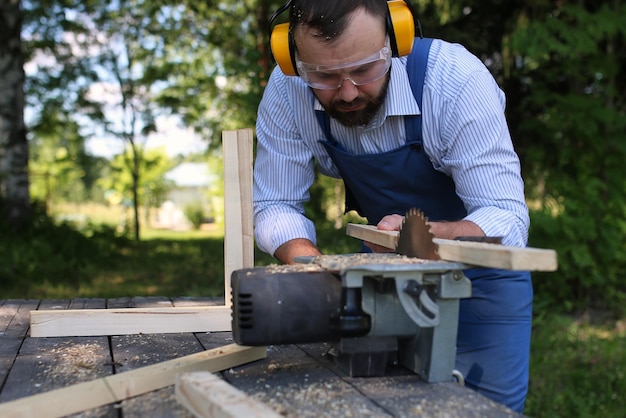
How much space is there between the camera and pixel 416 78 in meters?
2.29

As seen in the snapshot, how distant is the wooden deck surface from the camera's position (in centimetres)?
146

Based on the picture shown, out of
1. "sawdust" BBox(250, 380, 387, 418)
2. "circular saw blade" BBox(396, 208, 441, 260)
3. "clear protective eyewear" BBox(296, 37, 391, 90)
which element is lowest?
"sawdust" BBox(250, 380, 387, 418)

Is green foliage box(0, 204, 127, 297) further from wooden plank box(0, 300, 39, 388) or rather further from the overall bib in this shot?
the overall bib

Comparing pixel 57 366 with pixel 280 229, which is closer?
pixel 57 366

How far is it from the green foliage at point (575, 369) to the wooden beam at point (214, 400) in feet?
9.65

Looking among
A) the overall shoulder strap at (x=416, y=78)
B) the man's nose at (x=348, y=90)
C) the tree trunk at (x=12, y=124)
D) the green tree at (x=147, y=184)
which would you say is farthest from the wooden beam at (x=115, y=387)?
the green tree at (x=147, y=184)

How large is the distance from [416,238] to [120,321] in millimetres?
1106

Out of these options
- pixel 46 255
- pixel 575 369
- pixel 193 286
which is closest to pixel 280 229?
pixel 575 369

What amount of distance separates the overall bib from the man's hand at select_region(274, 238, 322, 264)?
368 millimetres

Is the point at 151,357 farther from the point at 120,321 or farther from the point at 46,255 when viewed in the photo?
the point at 46,255

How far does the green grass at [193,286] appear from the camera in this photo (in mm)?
4242

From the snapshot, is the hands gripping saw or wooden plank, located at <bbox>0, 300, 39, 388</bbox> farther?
wooden plank, located at <bbox>0, 300, 39, 388</bbox>

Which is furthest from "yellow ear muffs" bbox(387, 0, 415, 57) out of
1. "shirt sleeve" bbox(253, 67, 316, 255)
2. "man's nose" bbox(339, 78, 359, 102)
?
"shirt sleeve" bbox(253, 67, 316, 255)

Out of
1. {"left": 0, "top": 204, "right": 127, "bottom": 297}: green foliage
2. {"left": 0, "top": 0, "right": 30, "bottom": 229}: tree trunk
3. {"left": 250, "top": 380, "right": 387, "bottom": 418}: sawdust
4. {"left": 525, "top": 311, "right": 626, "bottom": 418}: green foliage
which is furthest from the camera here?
{"left": 0, "top": 0, "right": 30, "bottom": 229}: tree trunk
